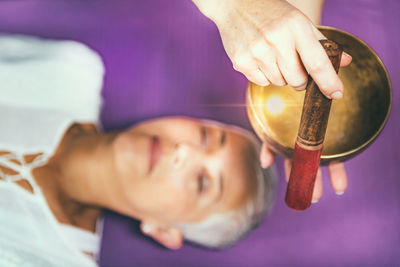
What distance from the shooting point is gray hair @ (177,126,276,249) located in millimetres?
931

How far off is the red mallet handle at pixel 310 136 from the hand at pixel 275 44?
1cm

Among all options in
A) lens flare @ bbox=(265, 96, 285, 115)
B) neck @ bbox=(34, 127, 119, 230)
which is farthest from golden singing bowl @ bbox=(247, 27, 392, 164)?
neck @ bbox=(34, 127, 119, 230)

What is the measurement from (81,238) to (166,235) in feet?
0.78

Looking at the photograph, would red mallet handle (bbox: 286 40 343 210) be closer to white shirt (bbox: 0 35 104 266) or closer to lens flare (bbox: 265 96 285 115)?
Result: lens flare (bbox: 265 96 285 115)

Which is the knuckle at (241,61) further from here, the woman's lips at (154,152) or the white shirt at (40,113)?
the white shirt at (40,113)

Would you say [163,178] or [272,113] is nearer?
[272,113]

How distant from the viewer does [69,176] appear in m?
1.08

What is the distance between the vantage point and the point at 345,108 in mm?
644

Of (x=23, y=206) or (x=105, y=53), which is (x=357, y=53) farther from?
(x=23, y=206)

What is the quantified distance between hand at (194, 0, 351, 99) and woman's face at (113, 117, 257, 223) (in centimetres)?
39

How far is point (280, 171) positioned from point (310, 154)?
44 cm

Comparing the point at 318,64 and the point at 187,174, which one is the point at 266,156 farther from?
the point at 318,64

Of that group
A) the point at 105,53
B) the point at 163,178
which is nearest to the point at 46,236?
the point at 163,178

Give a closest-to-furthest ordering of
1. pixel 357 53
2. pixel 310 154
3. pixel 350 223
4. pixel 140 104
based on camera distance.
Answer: pixel 310 154 → pixel 357 53 → pixel 350 223 → pixel 140 104
